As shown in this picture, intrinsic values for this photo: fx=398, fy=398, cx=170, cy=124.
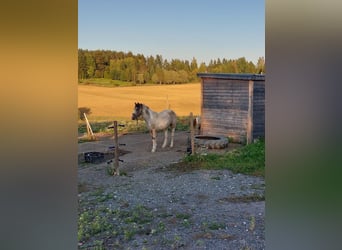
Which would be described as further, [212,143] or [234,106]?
[234,106]

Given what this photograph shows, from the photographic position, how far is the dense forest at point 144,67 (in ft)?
52.3

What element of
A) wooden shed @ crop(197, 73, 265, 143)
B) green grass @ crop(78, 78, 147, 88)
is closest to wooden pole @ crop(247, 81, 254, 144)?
wooden shed @ crop(197, 73, 265, 143)

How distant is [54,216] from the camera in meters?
0.63

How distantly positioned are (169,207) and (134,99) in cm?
1098

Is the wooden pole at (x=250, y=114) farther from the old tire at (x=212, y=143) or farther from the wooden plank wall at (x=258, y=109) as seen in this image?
the old tire at (x=212, y=143)

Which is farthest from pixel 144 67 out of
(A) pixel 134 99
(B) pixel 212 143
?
(B) pixel 212 143

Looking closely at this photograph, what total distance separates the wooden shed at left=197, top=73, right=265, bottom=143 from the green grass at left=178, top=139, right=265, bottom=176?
1.53m

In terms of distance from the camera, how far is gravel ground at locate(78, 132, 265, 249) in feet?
11.3

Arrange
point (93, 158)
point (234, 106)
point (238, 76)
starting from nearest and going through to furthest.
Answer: point (93, 158) → point (238, 76) → point (234, 106)

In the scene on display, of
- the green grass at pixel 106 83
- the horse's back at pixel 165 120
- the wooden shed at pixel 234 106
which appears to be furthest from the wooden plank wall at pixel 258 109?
the green grass at pixel 106 83

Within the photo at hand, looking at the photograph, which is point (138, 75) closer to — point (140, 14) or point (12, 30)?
point (140, 14)

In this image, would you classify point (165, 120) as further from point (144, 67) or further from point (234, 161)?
point (144, 67)

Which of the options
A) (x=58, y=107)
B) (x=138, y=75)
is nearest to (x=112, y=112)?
(x=138, y=75)

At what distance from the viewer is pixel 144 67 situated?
17.5 metres
